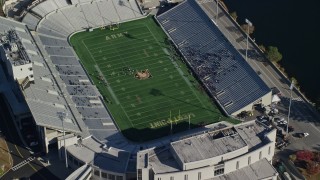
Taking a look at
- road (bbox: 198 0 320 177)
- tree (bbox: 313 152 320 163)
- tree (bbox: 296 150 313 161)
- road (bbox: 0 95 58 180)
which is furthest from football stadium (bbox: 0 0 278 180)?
tree (bbox: 313 152 320 163)

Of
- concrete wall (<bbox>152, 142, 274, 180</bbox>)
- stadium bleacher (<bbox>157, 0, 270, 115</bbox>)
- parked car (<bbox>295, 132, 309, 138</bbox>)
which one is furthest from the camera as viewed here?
stadium bleacher (<bbox>157, 0, 270, 115</bbox>)

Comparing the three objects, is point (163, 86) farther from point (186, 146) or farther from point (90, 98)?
point (186, 146)

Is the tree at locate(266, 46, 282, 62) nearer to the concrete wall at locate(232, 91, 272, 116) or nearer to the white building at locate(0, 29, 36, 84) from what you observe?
the concrete wall at locate(232, 91, 272, 116)

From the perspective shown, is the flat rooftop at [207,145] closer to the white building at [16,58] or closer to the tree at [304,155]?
the tree at [304,155]

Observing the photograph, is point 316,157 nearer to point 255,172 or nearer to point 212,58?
point 255,172

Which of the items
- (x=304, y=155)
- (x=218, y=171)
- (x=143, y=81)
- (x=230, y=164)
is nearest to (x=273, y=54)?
(x=143, y=81)

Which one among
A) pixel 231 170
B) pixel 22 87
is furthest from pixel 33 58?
pixel 231 170
